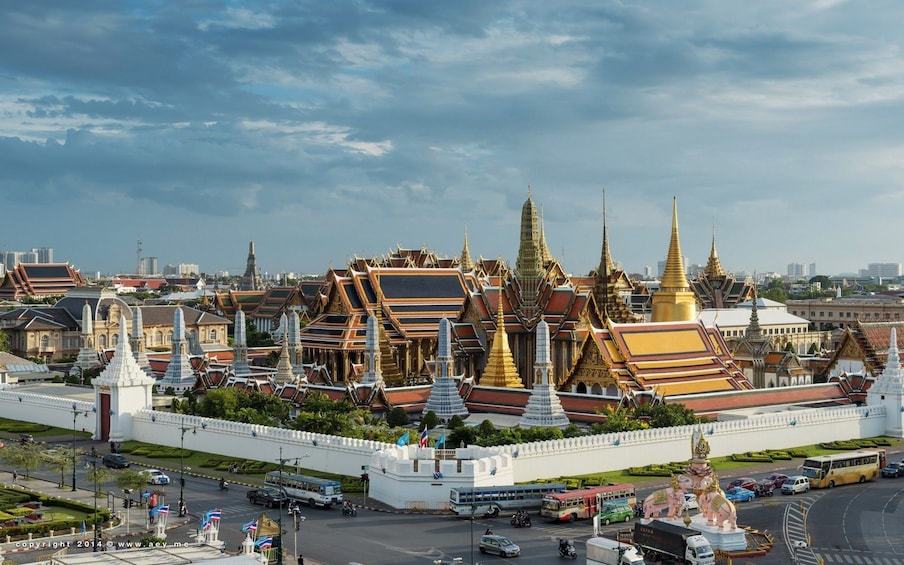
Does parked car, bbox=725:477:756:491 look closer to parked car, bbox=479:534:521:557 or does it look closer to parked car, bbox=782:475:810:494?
parked car, bbox=782:475:810:494

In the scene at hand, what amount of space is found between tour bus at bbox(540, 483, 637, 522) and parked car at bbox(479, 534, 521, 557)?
5378 millimetres

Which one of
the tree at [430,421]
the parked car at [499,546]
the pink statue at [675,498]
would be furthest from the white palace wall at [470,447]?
the tree at [430,421]

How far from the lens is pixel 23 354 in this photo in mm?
124688

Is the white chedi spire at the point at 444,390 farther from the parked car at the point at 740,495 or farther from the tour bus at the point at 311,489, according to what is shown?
the parked car at the point at 740,495

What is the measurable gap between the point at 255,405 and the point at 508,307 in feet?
81.8

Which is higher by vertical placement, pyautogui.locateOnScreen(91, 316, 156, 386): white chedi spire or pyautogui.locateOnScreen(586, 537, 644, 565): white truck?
pyautogui.locateOnScreen(91, 316, 156, 386): white chedi spire

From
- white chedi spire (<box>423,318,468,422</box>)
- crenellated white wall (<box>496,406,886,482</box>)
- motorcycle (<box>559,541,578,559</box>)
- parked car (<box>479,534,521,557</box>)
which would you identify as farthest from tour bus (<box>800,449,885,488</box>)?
white chedi spire (<box>423,318,468,422</box>)

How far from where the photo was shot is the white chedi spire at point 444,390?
69.2m

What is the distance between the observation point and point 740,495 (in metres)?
48.5

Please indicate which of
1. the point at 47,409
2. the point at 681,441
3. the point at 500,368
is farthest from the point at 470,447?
the point at 47,409

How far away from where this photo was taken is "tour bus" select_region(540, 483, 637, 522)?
4484 centimetres

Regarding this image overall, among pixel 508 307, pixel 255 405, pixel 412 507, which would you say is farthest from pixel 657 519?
pixel 508 307

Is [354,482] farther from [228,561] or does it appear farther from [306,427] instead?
[228,561]

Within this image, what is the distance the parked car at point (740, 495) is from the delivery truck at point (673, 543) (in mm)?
9934
